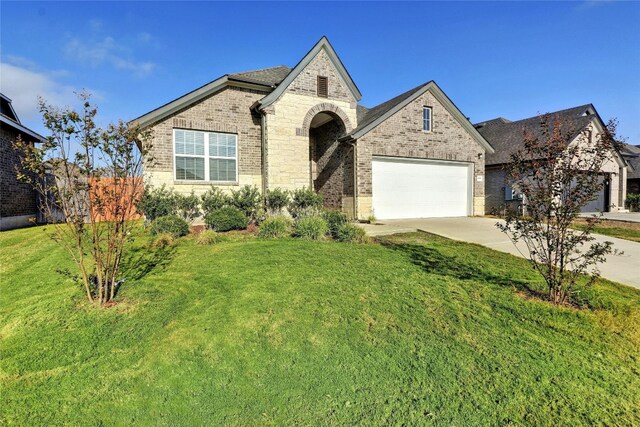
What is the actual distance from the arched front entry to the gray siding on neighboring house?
2.31ft

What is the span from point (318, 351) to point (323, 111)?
39.5ft

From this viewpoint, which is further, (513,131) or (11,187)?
(513,131)

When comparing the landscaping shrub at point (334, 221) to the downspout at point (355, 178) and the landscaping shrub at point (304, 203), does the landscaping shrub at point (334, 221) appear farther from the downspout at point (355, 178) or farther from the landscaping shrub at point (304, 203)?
the downspout at point (355, 178)

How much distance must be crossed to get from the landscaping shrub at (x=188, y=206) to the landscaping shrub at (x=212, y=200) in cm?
28

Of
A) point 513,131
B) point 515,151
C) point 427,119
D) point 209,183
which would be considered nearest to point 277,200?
point 209,183

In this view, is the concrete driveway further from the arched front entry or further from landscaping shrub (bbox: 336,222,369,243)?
the arched front entry

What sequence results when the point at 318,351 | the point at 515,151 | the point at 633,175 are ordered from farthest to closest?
the point at 633,175
the point at 515,151
the point at 318,351

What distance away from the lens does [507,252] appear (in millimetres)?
7727

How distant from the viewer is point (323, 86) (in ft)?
45.3

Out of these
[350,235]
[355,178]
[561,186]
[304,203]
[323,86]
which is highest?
[323,86]

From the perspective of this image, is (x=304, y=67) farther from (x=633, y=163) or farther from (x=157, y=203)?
(x=633, y=163)

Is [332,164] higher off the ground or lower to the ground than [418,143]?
lower

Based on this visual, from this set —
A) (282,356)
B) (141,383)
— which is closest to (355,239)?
(282,356)

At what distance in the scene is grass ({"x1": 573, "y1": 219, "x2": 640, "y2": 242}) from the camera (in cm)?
1079
